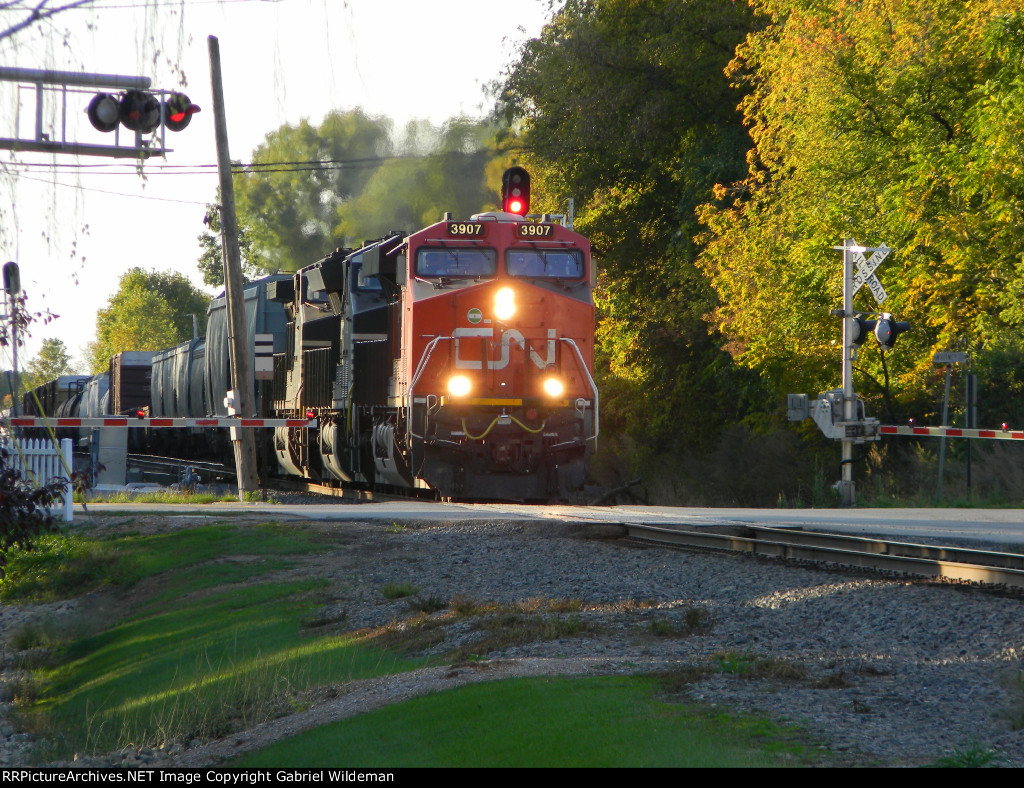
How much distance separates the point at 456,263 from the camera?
16.7 metres

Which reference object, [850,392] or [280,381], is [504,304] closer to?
[850,392]

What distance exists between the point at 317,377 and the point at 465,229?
505 centimetres

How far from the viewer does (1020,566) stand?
996 centimetres

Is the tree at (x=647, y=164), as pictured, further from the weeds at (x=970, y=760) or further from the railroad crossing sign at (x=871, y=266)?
the weeds at (x=970, y=760)

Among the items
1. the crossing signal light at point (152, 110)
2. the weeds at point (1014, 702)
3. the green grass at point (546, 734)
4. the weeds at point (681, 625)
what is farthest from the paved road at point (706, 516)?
the crossing signal light at point (152, 110)

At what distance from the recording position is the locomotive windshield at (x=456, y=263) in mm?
16578

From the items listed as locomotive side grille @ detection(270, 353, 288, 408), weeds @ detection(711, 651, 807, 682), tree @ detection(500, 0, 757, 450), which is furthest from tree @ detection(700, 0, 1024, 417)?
weeds @ detection(711, 651, 807, 682)

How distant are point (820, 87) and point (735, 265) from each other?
402 centimetres

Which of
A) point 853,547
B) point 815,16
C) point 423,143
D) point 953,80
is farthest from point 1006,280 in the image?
point 423,143

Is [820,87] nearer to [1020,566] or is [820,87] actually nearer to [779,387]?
[779,387]

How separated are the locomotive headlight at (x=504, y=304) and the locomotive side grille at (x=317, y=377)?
4300 mm

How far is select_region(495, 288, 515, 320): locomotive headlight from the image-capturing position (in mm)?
16500

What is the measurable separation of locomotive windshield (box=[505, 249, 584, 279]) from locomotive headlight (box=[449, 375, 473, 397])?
73.1 inches

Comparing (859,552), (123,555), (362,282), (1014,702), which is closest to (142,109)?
(1014,702)
